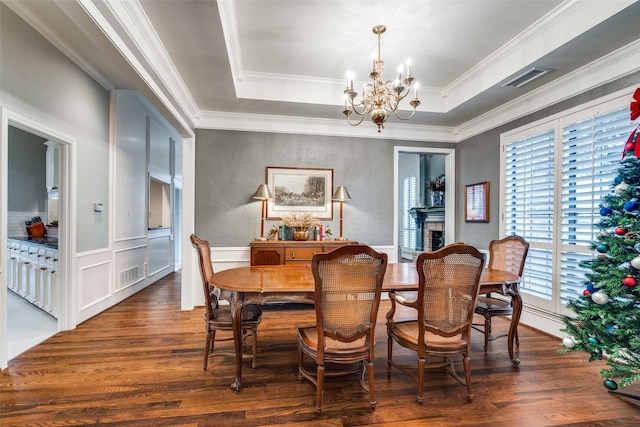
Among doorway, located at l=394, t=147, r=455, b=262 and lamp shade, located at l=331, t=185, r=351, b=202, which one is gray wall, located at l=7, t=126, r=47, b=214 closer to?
lamp shade, located at l=331, t=185, r=351, b=202

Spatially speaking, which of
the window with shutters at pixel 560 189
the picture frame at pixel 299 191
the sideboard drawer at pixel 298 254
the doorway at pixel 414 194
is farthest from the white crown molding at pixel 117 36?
the doorway at pixel 414 194

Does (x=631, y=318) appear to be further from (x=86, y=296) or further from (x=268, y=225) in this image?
(x=86, y=296)

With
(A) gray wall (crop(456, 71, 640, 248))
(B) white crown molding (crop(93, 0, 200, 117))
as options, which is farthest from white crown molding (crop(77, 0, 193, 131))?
(A) gray wall (crop(456, 71, 640, 248))

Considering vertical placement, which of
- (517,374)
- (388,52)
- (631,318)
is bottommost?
(517,374)

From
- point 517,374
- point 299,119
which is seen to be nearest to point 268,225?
point 299,119

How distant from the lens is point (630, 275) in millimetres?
1942

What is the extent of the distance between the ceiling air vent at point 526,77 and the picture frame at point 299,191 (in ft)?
8.01

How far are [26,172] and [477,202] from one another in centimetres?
691

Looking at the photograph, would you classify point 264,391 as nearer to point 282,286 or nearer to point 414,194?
point 282,286

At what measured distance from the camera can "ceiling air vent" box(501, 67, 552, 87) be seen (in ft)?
9.47

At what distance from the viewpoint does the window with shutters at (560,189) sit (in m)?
2.67

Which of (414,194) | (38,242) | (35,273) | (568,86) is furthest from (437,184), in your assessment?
(35,273)

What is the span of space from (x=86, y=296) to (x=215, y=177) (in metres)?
2.11

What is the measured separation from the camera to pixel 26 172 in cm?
443
